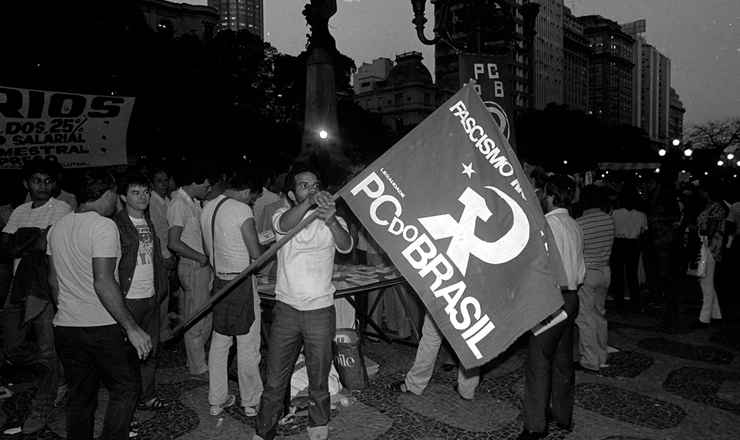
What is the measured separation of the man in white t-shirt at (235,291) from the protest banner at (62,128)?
510 cm

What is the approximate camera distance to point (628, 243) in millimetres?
8633

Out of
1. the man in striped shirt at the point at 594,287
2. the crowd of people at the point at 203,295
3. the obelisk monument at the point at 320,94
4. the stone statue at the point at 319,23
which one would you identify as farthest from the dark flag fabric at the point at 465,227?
the stone statue at the point at 319,23

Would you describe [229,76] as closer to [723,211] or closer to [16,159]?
[16,159]

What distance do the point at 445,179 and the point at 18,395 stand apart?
4701 mm

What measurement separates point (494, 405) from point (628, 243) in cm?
496

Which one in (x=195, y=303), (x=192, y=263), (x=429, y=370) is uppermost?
(x=192, y=263)

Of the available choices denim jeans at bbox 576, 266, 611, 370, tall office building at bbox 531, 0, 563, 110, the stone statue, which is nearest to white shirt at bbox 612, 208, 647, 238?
denim jeans at bbox 576, 266, 611, 370

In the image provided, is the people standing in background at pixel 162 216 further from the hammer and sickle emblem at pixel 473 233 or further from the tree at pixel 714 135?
the tree at pixel 714 135

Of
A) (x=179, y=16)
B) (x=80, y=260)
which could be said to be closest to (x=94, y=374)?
(x=80, y=260)

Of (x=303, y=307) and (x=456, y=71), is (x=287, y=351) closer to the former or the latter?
(x=303, y=307)

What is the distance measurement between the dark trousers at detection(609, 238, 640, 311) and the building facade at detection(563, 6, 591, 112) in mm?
141027

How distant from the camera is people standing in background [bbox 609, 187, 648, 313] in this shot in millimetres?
8562

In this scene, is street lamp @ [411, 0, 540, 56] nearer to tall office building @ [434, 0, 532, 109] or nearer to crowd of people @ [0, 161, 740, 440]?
crowd of people @ [0, 161, 740, 440]

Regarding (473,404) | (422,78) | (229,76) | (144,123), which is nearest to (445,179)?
(473,404)
